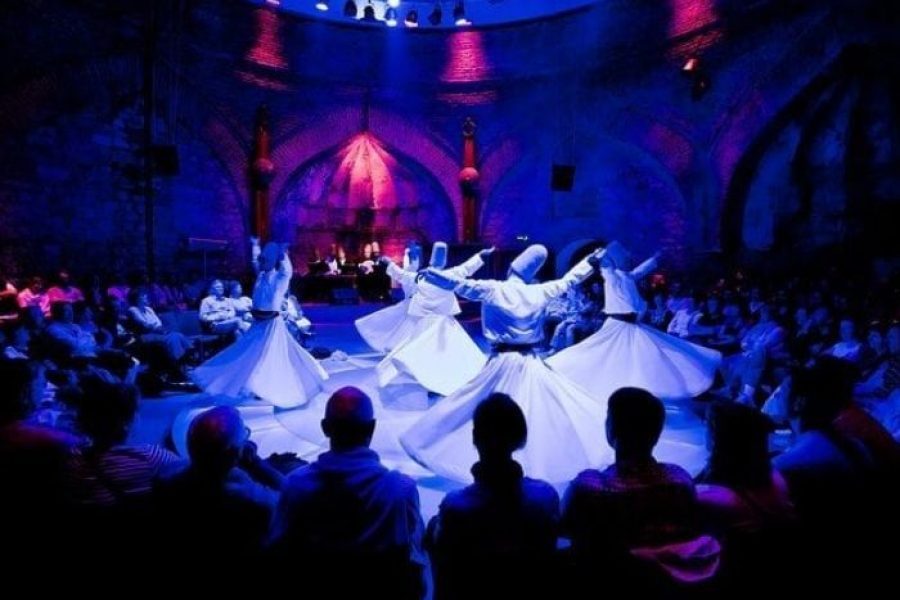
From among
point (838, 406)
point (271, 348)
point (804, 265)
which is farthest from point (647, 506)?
point (804, 265)

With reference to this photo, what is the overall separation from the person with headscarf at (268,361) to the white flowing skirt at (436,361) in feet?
3.08

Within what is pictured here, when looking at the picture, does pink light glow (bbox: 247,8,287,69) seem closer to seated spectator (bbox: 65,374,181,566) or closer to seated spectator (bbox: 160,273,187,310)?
seated spectator (bbox: 160,273,187,310)

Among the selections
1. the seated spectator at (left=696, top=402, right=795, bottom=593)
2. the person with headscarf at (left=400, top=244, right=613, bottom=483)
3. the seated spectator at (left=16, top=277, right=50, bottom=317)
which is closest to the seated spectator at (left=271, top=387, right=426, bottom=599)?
the seated spectator at (left=696, top=402, right=795, bottom=593)

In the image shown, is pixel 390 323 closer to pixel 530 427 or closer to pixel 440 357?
pixel 440 357

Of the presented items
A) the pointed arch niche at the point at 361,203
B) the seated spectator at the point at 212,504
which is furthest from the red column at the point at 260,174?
the seated spectator at the point at 212,504

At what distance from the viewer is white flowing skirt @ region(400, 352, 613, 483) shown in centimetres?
393

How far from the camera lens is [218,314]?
8336 millimetres

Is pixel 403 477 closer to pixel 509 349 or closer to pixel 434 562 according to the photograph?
pixel 434 562

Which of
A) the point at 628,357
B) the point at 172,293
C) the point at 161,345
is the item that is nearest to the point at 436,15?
the point at 172,293

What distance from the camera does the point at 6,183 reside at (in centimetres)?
1108

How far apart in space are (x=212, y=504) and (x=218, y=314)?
6865 mm

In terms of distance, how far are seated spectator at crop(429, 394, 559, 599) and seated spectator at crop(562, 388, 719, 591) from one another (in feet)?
0.38

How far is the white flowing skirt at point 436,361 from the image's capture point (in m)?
6.52

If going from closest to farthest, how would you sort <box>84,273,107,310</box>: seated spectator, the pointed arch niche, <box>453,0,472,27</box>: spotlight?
1. <box>84,273,107,310</box>: seated spectator
2. <box>453,0,472,27</box>: spotlight
3. the pointed arch niche
